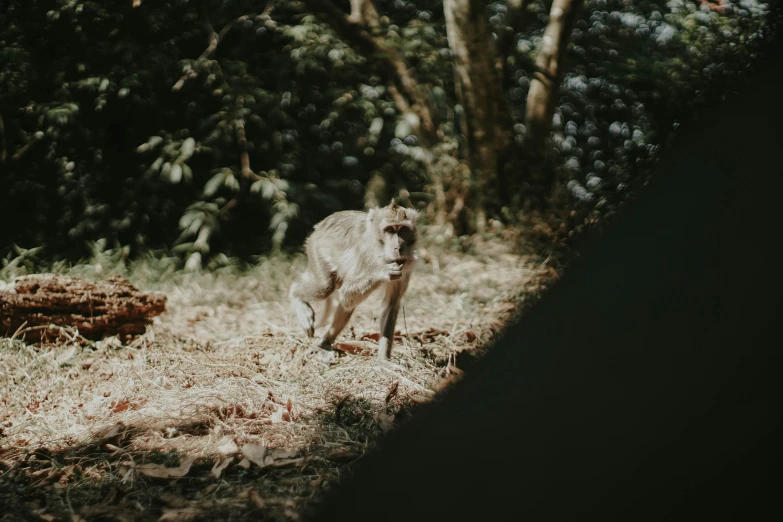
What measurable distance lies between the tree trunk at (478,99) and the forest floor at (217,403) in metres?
1.21

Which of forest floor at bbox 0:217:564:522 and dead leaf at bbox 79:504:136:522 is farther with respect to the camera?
forest floor at bbox 0:217:564:522

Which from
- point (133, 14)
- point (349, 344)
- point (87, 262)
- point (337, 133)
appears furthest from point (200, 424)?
point (133, 14)

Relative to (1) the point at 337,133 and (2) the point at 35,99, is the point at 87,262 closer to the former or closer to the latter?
(2) the point at 35,99

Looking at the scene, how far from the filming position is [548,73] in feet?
24.9

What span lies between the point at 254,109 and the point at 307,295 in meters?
3.72

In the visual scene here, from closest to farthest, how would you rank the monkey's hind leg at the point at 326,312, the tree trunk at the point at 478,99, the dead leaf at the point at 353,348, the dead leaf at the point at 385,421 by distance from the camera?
1. the dead leaf at the point at 385,421
2. the dead leaf at the point at 353,348
3. the monkey's hind leg at the point at 326,312
4. the tree trunk at the point at 478,99

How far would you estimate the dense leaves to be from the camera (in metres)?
7.96

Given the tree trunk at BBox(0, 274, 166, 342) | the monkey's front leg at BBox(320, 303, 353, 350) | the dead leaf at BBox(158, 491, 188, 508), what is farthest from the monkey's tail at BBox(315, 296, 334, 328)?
the dead leaf at BBox(158, 491, 188, 508)

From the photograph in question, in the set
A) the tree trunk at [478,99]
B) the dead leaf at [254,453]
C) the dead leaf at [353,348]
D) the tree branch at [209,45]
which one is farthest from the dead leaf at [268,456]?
the tree branch at [209,45]

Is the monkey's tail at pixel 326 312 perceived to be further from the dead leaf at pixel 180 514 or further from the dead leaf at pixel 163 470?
the dead leaf at pixel 180 514

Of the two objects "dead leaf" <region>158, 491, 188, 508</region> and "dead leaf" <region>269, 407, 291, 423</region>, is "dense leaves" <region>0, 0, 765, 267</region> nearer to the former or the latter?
"dead leaf" <region>269, 407, 291, 423</region>

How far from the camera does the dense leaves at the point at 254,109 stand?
7961 millimetres

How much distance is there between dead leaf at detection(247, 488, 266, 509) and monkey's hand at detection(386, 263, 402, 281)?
80.7 inches

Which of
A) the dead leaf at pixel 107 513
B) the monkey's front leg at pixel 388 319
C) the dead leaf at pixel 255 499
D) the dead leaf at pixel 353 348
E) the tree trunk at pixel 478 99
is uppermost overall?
the tree trunk at pixel 478 99
